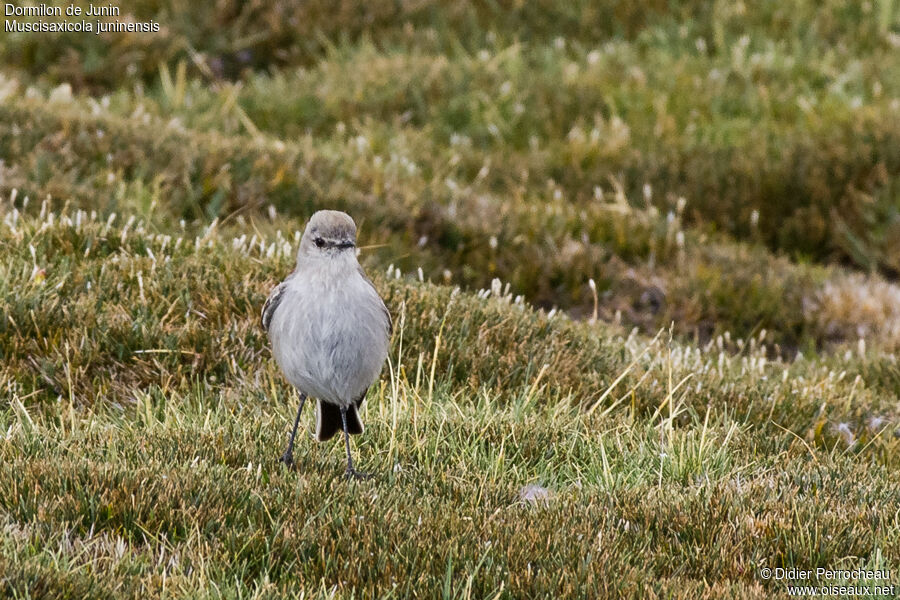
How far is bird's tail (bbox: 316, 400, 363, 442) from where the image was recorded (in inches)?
227

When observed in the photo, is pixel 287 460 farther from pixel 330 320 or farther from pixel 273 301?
pixel 273 301

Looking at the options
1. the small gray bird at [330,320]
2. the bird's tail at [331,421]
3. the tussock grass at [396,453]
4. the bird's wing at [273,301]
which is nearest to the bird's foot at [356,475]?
the small gray bird at [330,320]

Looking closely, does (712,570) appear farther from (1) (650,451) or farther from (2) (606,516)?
(1) (650,451)

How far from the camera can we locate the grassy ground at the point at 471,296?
4.60 metres

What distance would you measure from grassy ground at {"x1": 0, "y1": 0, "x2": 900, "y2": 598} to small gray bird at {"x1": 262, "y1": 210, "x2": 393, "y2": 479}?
A: 358 mm

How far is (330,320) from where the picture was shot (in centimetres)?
529

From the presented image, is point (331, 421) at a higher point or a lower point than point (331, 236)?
lower

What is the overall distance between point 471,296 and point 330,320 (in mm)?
2743

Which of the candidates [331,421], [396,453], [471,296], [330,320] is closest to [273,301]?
[330,320]

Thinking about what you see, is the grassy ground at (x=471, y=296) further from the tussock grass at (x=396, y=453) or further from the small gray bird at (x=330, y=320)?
the small gray bird at (x=330, y=320)

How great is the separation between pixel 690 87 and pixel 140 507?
10.9 metres

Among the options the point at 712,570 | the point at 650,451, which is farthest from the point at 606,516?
the point at 650,451

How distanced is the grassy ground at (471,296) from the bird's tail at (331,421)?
0.09 meters

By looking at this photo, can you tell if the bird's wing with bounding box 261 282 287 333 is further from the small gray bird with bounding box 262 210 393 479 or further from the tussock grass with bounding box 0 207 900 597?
the tussock grass with bounding box 0 207 900 597
